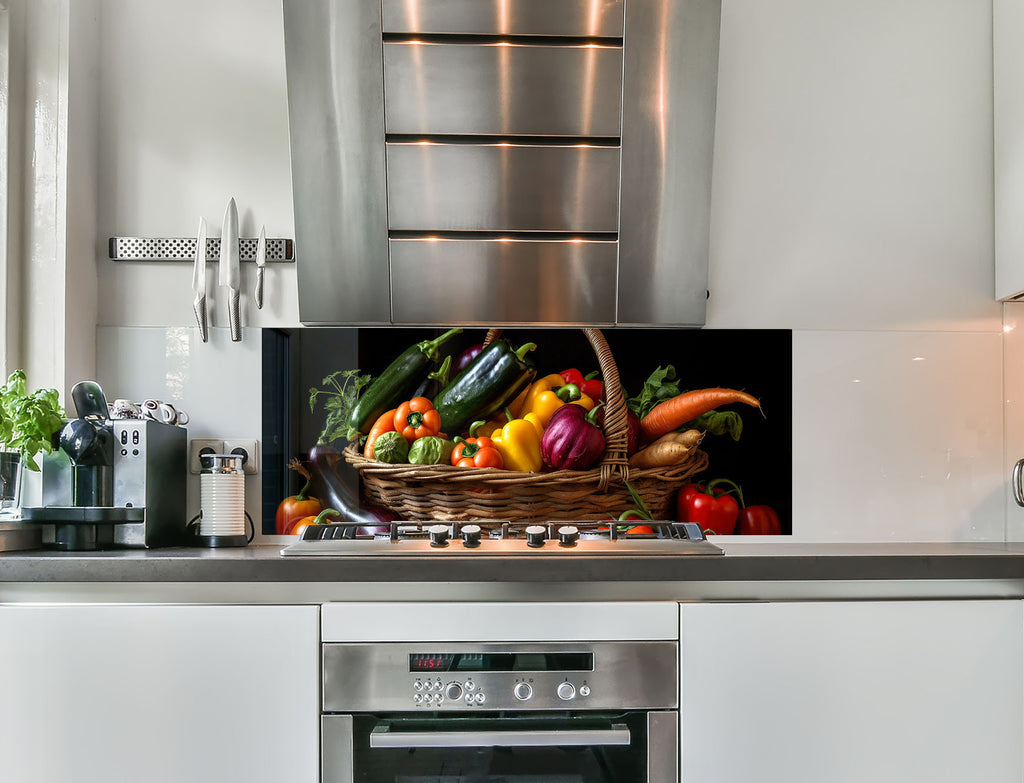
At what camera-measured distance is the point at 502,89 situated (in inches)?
72.0

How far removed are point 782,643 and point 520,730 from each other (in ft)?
1.50

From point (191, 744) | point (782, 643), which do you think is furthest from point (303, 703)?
point (782, 643)

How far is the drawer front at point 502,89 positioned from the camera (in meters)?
1.81

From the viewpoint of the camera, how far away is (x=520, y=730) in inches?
54.6

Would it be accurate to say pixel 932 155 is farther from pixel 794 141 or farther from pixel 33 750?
pixel 33 750

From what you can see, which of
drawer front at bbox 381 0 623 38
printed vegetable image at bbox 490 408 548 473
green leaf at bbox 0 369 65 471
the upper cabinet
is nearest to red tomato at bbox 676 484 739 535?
printed vegetable image at bbox 490 408 548 473

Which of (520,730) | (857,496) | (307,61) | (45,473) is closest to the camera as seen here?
(520,730)

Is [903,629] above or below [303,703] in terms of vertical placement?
above

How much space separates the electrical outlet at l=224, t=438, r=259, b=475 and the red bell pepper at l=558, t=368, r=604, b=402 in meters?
0.73

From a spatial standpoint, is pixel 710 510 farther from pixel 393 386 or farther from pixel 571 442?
pixel 393 386

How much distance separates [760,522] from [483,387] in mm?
714

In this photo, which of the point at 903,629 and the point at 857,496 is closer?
the point at 903,629

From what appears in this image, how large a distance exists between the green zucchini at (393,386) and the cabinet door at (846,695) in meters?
0.88

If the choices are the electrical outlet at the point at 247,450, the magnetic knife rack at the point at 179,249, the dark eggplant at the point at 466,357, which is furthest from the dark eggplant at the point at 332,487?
the magnetic knife rack at the point at 179,249
